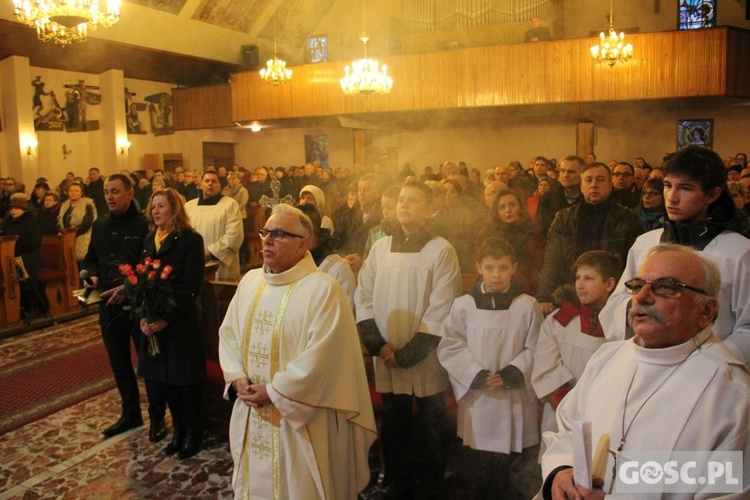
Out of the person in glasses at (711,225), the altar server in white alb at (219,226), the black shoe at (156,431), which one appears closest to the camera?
the person in glasses at (711,225)

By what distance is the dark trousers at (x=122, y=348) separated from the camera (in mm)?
4207

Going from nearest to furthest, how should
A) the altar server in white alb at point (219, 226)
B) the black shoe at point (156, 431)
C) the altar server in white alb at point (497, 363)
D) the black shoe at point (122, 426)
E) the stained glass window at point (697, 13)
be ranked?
the altar server in white alb at point (497, 363) → the black shoe at point (156, 431) → the black shoe at point (122, 426) → the altar server in white alb at point (219, 226) → the stained glass window at point (697, 13)

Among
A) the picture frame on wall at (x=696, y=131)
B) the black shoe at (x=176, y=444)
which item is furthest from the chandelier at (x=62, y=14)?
the picture frame on wall at (x=696, y=131)

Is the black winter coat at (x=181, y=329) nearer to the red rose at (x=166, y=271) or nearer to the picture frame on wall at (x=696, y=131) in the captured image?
the red rose at (x=166, y=271)

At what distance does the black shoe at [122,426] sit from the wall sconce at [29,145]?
10.5 m

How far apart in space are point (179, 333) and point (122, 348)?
2.23 feet

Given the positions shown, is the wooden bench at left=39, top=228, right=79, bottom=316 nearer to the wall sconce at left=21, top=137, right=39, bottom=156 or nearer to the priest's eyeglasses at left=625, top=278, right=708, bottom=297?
the wall sconce at left=21, top=137, right=39, bottom=156

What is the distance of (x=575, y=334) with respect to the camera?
9.47 ft

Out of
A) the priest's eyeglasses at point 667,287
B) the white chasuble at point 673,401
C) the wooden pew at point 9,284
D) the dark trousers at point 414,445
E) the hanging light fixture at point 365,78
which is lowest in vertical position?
the dark trousers at point 414,445

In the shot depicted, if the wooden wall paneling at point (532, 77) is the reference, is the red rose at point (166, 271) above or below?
below

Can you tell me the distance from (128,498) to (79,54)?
1292 cm

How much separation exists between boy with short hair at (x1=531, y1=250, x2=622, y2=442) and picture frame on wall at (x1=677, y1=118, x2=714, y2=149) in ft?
37.7

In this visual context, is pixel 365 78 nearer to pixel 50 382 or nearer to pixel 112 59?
pixel 50 382

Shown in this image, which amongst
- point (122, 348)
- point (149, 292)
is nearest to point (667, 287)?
point (149, 292)
